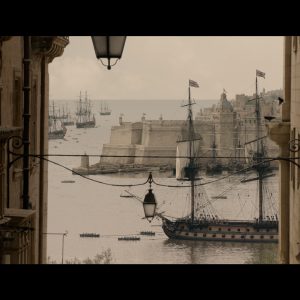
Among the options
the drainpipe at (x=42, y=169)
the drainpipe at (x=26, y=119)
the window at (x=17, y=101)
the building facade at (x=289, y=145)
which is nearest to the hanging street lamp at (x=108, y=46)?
the drainpipe at (x=26, y=119)

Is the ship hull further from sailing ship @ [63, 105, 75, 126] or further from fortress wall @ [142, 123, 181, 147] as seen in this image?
sailing ship @ [63, 105, 75, 126]

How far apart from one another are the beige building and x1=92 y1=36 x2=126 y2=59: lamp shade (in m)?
3.18

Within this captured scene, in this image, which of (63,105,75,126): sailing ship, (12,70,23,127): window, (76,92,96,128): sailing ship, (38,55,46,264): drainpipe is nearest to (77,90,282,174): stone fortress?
(76,92,96,128): sailing ship

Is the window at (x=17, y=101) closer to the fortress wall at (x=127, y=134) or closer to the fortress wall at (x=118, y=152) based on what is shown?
the fortress wall at (x=118, y=152)

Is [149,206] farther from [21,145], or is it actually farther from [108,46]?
[108,46]

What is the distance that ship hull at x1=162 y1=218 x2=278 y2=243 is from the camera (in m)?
70.3

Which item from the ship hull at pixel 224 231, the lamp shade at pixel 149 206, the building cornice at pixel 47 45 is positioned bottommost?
the ship hull at pixel 224 231

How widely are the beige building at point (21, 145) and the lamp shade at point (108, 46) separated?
318cm

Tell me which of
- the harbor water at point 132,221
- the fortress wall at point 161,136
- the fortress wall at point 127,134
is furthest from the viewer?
the fortress wall at point 127,134

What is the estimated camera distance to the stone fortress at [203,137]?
103 meters
